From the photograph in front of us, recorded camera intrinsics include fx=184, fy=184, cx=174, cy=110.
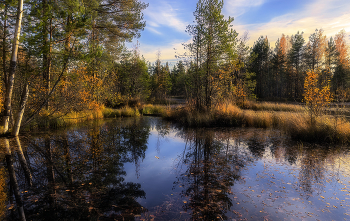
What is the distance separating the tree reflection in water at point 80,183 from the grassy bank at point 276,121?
6743mm

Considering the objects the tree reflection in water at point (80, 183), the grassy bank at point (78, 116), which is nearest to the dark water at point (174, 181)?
the tree reflection in water at point (80, 183)

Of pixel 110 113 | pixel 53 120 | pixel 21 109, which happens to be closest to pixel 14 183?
pixel 21 109

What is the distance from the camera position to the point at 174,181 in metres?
4.75

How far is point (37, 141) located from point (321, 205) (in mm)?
10264

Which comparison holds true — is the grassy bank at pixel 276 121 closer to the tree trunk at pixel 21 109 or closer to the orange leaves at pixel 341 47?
the tree trunk at pixel 21 109

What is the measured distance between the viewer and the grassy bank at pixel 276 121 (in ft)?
27.2

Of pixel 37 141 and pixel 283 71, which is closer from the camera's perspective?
pixel 37 141

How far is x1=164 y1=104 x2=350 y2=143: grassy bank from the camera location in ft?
27.2

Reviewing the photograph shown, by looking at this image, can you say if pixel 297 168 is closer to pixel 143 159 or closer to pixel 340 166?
pixel 340 166

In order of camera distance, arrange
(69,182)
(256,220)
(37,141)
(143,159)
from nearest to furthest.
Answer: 1. (256,220)
2. (69,182)
3. (143,159)
4. (37,141)

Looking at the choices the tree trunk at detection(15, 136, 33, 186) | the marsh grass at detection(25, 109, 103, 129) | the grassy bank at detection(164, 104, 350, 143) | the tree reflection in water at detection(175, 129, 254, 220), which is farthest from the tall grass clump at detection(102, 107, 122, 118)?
the tree reflection in water at detection(175, 129, 254, 220)

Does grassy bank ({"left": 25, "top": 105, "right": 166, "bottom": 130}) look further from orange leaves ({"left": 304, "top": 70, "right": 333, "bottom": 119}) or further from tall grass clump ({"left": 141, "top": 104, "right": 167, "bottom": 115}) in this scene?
orange leaves ({"left": 304, "top": 70, "right": 333, "bottom": 119})

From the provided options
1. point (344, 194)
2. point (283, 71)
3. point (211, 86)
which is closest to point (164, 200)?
point (344, 194)

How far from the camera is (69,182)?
442 centimetres
